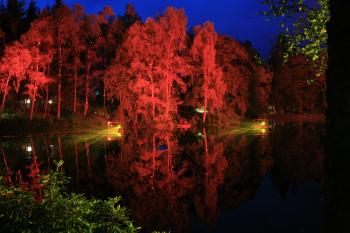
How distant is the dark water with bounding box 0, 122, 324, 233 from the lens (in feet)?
38.3

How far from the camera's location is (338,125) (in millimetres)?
3057

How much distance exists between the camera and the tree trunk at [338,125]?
3008mm

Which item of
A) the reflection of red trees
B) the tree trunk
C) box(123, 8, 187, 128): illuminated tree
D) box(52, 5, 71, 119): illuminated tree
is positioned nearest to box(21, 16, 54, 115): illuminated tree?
box(52, 5, 71, 119): illuminated tree

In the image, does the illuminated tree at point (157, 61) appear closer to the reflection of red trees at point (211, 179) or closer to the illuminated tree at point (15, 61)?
the illuminated tree at point (15, 61)

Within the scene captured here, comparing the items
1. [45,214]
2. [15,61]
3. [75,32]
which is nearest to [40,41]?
[15,61]

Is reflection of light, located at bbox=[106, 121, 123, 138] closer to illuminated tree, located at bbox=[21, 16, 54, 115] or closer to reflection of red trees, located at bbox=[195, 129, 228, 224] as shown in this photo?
illuminated tree, located at bbox=[21, 16, 54, 115]

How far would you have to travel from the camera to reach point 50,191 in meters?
5.08

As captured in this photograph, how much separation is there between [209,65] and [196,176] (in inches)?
924

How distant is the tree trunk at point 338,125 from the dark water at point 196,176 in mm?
2369

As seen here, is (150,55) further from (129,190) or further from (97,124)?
(129,190)

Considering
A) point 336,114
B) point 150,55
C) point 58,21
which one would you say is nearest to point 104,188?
point 336,114

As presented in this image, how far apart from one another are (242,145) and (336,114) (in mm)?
24023

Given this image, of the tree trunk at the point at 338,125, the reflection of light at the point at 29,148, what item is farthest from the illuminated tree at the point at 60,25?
the tree trunk at the point at 338,125

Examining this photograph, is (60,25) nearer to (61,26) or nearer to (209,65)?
(61,26)
